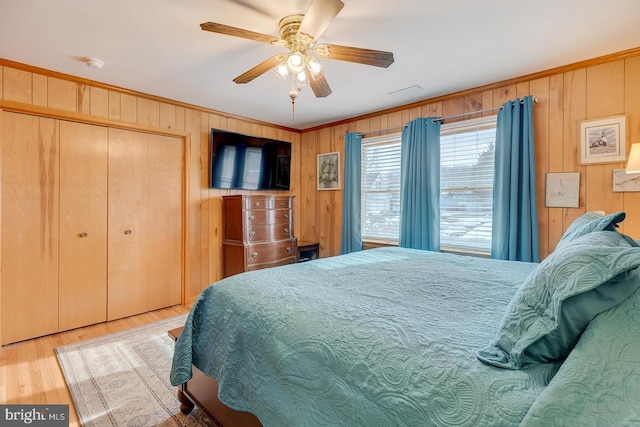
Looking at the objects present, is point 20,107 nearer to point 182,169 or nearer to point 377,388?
point 182,169

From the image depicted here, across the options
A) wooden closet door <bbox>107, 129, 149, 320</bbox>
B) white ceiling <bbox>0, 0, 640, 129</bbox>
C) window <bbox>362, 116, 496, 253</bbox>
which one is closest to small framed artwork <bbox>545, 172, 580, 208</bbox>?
window <bbox>362, 116, 496, 253</bbox>

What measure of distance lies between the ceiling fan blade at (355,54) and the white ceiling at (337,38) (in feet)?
0.79

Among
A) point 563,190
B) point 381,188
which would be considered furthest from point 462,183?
point 381,188

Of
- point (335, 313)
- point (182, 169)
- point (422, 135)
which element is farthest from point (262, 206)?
point (335, 313)

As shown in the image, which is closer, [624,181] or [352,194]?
[624,181]

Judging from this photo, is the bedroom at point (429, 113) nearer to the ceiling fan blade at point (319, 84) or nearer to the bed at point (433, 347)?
the ceiling fan blade at point (319, 84)

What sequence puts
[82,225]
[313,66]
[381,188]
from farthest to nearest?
1. [381,188]
2. [82,225]
3. [313,66]

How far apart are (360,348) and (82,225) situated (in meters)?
3.16

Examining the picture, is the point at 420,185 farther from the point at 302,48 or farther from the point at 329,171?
the point at 302,48

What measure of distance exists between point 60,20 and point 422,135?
3130 millimetres

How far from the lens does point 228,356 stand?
53.0 inches

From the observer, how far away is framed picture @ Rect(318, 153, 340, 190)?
432 cm

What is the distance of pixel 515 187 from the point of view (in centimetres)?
274

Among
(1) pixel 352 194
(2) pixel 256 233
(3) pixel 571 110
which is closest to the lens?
(3) pixel 571 110
